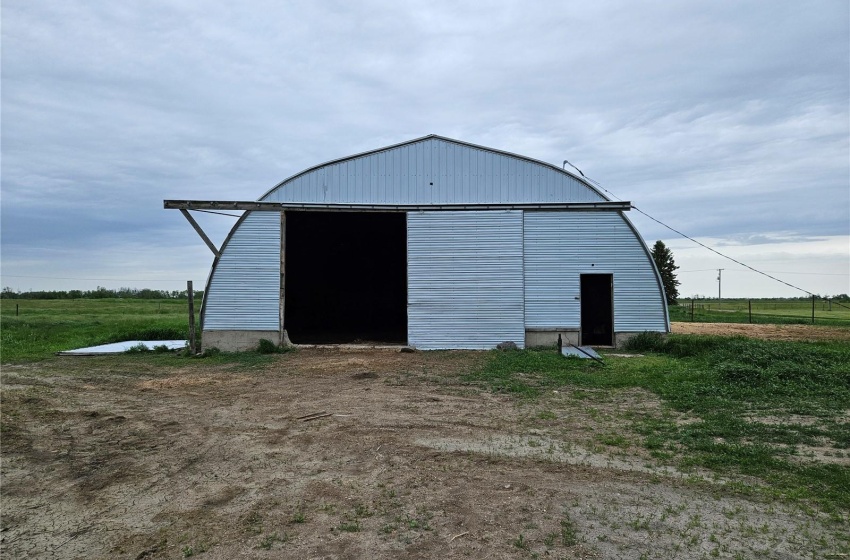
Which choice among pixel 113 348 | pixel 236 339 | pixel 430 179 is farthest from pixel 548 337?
pixel 113 348

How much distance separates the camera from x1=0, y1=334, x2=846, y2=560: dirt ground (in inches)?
165

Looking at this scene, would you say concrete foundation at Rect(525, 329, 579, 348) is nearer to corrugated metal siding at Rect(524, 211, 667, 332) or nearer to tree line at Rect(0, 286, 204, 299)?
corrugated metal siding at Rect(524, 211, 667, 332)

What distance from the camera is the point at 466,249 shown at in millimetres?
17641

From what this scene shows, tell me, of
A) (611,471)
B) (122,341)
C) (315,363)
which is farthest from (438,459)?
(122,341)

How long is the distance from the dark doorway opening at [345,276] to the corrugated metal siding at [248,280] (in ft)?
13.7

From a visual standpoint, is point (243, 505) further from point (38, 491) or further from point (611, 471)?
point (611, 471)

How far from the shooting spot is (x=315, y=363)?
14.7 metres

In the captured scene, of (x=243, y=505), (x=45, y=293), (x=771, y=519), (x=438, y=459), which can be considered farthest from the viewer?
(x=45, y=293)

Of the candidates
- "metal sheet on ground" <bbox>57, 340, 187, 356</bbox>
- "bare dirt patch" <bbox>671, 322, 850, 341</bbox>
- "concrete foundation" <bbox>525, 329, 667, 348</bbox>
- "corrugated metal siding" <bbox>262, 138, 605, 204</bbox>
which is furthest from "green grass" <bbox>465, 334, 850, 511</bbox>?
"metal sheet on ground" <bbox>57, 340, 187, 356</bbox>

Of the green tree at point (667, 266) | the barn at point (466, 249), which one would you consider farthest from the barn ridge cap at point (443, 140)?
the green tree at point (667, 266)

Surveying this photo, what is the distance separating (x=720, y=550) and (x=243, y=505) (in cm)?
416

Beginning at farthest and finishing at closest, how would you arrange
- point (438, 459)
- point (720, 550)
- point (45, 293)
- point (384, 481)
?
1. point (45, 293)
2. point (438, 459)
3. point (384, 481)
4. point (720, 550)

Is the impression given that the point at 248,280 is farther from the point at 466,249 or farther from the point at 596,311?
the point at 596,311

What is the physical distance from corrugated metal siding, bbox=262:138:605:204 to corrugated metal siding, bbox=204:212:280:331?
1.16m
